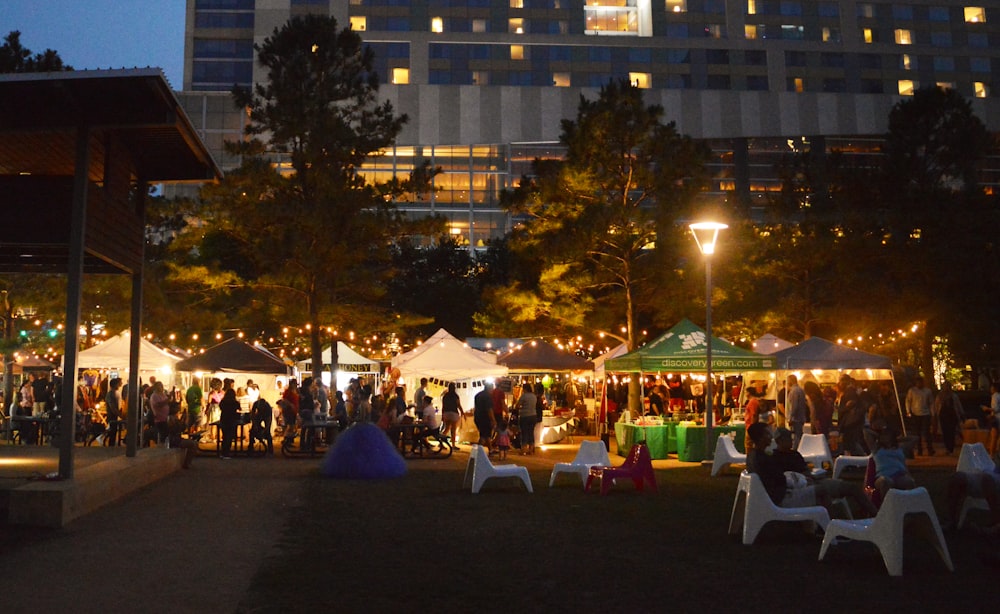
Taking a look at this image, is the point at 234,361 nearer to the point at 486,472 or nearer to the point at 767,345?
the point at 486,472

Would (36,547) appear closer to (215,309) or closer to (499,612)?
(499,612)

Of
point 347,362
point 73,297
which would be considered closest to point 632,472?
point 73,297

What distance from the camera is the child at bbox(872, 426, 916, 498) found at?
8727mm

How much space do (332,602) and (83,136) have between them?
278 inches

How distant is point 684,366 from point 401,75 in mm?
49907

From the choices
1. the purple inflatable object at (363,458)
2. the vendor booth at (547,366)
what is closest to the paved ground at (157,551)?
the purple inflatable object at (363,458)

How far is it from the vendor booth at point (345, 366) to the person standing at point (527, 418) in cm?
704

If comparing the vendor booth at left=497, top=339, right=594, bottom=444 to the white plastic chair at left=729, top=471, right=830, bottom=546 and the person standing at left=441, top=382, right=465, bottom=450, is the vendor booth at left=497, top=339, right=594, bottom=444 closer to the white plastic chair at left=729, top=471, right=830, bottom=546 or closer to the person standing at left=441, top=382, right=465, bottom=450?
the person standing at left=441, top=382, right=465, bottom=450

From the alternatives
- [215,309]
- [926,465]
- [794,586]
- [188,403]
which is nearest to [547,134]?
[215,309]

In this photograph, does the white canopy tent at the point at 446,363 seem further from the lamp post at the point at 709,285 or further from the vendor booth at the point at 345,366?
Answer: the lamp post at the point at 709,285

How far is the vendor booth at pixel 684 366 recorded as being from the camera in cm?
1830

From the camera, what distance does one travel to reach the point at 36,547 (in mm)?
7934

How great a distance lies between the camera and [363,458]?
14766 millimetres

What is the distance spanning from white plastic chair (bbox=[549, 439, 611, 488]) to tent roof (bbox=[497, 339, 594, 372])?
33.9 ft
